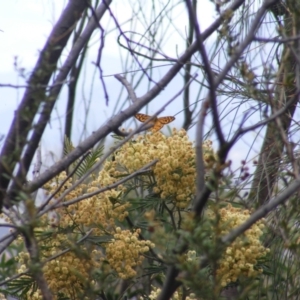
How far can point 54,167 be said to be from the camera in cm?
96

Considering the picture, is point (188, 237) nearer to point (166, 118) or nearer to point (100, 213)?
point (100, 213)

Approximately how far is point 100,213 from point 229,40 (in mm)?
564

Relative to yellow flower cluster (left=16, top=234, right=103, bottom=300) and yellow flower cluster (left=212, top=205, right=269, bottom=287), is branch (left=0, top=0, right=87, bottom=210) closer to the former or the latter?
yellow flower cluster (left=16, top=234, right=103, bottom=300)

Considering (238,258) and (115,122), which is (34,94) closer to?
(115,122)

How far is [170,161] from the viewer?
50.5 inches

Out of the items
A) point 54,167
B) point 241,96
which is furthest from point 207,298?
point 241,96

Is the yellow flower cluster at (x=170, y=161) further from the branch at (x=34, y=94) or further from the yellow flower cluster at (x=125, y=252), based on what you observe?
the branch at (x=34, y=94)

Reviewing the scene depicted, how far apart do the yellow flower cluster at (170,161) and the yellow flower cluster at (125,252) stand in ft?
0.47

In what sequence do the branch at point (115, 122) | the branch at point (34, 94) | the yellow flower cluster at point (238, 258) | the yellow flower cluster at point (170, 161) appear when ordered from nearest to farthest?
the branch at point (34, 94) < the branch at point (115, 122) < the yellow flower cluster at point (238, 258) < the yellow flower cluster at point (170, 161)

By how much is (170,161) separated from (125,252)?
0.20m

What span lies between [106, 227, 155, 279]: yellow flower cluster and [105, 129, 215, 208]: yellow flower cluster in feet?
0.47

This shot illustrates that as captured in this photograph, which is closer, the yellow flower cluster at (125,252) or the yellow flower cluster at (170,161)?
the yellow flower cluster at (125,252)

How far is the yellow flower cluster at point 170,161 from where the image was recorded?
4.25 ft

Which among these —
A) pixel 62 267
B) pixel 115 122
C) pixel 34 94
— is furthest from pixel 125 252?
pixel 34 94
